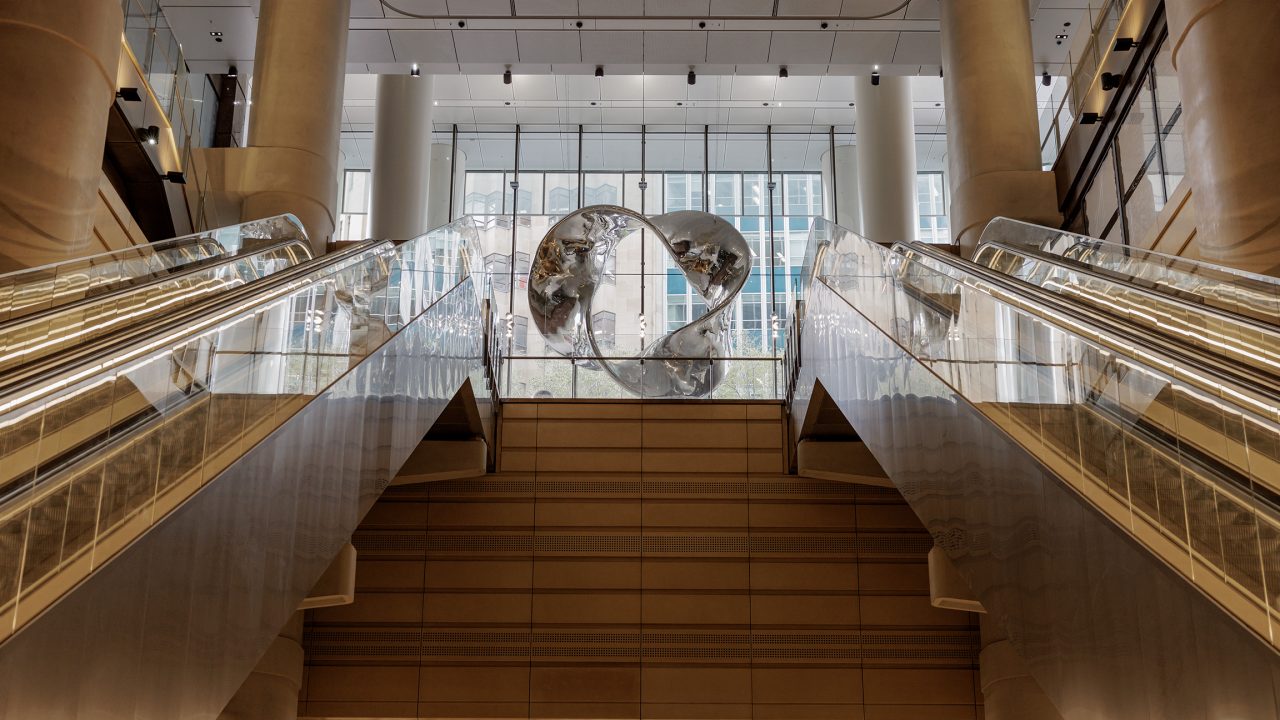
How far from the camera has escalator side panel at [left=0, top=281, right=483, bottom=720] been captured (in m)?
2.82

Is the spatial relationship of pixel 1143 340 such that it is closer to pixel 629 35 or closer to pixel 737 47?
pixel 629 35

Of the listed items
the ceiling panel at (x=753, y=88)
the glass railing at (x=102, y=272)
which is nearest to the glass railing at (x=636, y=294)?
the ceiling panel at (x=753, y=88)

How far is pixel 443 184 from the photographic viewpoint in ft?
69.7

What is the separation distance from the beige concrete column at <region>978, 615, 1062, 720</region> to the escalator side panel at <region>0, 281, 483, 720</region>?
248 inches

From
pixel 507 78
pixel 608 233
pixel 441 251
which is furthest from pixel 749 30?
pixel 441 251

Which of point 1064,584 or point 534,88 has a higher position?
point 534,88

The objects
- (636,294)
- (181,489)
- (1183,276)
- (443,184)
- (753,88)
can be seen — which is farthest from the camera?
(443,184)

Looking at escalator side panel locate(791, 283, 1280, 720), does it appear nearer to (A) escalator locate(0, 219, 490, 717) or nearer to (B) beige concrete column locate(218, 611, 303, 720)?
(A) escalator locate(0, 219, 490, 717)

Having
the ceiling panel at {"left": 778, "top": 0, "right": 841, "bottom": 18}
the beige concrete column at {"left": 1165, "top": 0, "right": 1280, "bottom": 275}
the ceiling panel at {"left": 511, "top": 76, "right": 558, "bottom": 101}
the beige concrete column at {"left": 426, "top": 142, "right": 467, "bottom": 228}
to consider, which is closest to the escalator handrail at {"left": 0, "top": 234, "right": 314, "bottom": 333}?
the beige concrete column at {"left": 1165, "top": 0, "right": 1280, "bottom": 275}

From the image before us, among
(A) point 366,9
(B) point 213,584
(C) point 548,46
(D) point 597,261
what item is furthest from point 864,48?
(B) point 213,584

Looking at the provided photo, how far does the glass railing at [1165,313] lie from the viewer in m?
3.66

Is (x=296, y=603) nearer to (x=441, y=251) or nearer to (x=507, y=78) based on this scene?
(x=441, y=251)

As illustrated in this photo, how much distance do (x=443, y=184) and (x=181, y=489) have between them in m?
18.1

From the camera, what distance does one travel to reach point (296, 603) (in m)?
4.64
